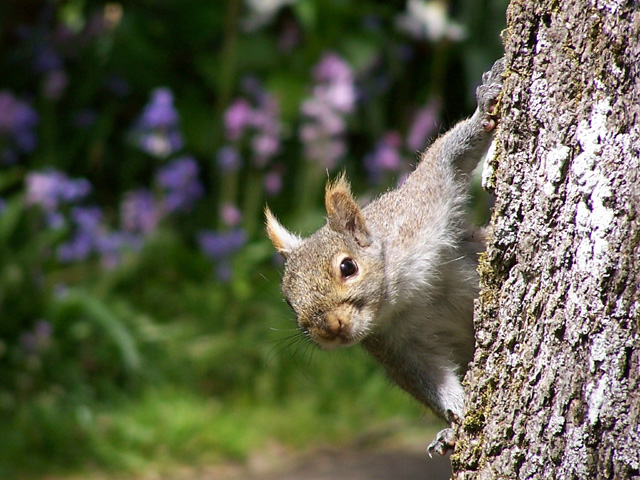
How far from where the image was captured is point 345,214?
8.97 feet

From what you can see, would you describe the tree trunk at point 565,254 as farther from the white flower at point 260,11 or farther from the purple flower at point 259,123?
the white flower at point 260,11

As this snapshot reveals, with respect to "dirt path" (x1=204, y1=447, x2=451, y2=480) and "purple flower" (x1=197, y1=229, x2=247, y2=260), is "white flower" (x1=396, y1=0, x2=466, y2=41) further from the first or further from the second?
"dirt path" (x1=204, y1=447, x2=451, y2=480)

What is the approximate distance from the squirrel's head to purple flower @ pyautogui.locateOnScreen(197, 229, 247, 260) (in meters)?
2.81

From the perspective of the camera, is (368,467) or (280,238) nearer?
(280,238)

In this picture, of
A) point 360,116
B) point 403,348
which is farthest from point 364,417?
point 403,348

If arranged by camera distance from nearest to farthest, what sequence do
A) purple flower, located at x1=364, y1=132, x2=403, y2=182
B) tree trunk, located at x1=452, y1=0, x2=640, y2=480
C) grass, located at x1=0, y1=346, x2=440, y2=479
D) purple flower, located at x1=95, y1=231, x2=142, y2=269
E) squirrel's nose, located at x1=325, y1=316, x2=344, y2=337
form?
tree trunk, located at x1=452, y1=0, x2=640, y2=480, squirrel's nose, located at x1=325, y1=316, x2=344, y2=337, grass, located at x1=0, y1=346, x2=440, y2=479, purple flower, located at x1=95, y1=231, x2=142, y2=269, purple flower, located at x1=364, y1=132, x2=403, y2=182

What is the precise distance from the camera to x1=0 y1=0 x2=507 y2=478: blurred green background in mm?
5012

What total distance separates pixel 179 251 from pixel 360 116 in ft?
5.98

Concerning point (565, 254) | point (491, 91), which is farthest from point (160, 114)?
point (565, 254)

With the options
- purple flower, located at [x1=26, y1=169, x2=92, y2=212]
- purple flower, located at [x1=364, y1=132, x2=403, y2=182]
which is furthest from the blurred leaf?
purple flower, located at [x1=364, y1=132, x2=403, y2=182]

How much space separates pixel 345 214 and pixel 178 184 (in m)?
3.12

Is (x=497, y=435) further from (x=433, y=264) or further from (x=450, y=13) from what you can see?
(x=450, y=13)

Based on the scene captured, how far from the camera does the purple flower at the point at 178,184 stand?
5637 millimetres

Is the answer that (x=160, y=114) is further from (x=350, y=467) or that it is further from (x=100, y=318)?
(x=350, y=467)
